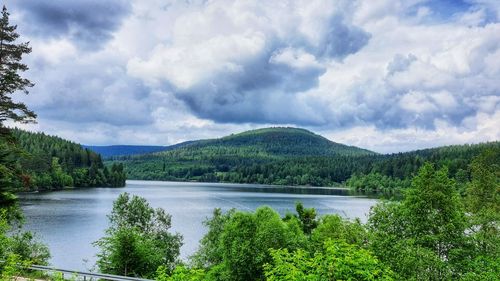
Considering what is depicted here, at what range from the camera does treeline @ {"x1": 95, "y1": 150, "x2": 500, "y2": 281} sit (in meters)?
15.4

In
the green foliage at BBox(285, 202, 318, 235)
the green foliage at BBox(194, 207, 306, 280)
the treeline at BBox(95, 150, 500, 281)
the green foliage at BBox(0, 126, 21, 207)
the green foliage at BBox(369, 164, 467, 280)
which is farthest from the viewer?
the green foliage at BBox(285, 202, 318, 235)

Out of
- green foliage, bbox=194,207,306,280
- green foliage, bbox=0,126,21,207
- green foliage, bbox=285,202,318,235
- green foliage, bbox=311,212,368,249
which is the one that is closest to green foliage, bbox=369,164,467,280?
green foliage, bbox=311,212,368,249

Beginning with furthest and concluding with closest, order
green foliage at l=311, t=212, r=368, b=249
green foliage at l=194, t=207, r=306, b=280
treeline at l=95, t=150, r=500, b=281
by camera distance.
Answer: green foliage at l=194, t=207, r=306, b=280 < green foliage at l=311, t=212, r=368, b=249 < treeline at l=95, t=150, r=500, b=281

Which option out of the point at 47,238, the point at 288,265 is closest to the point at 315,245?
the point at 288,265

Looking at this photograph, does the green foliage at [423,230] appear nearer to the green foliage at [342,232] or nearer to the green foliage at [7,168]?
the green foliage at [342,232]

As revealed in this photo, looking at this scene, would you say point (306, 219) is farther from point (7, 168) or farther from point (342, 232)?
point (7, 168)

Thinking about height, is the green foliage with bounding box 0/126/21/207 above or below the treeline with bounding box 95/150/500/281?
above

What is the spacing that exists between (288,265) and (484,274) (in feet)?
41.8

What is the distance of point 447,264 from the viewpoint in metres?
25.5

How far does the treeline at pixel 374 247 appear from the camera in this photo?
15.4 m

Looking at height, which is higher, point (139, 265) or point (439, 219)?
Result: point (439, 219)

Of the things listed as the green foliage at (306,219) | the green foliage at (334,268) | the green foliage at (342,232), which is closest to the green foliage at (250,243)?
the green foliage at (342,232)

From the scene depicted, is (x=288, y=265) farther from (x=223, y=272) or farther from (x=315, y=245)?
(x=315, y=245)

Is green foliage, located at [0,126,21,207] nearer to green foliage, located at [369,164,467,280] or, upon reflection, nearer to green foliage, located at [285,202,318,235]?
green foliage, located at [369,164,467,280]
